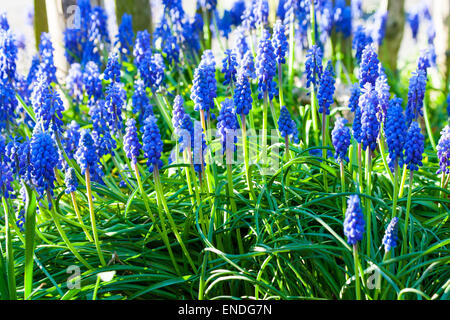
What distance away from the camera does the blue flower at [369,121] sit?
272 centimetres

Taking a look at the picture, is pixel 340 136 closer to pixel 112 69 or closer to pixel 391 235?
pixel 391 235

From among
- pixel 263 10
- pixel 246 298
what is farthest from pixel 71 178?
pixel 263 10

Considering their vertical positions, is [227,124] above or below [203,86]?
below

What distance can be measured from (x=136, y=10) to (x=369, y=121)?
16.2 ft

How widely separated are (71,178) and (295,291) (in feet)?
4.84

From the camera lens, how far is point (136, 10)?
692cm

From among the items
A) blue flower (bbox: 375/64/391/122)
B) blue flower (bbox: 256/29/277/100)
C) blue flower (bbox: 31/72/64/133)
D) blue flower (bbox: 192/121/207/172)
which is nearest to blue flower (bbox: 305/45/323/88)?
blue flower (bbox: 256/29/277/100)

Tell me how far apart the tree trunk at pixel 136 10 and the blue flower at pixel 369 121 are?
4770 millimetres

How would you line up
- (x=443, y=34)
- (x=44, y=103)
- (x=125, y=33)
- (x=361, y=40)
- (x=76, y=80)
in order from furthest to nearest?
(x=443, y=34) < (x=125, y=33) < (x=76, y=80) < (x=361, y=40) < (x=44, y=103)

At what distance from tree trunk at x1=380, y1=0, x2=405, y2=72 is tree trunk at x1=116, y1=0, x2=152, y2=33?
3301 millimetres

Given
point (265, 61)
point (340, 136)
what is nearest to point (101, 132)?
point (265, 61)

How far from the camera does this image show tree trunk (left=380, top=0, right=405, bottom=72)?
745 cm

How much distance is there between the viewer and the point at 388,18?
298 inches

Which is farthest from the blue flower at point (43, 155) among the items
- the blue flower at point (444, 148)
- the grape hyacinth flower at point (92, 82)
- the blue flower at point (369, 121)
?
the blue flower at point (444, 148)
